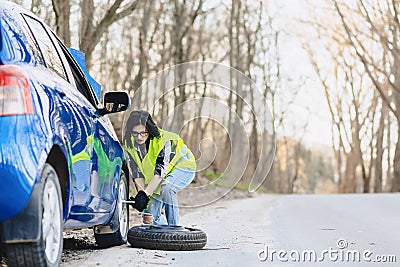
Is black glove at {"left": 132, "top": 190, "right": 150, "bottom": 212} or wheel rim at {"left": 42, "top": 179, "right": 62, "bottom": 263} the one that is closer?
wheel rim at {"left": 42, "top": 179, "right": 62, "bottom": 263}

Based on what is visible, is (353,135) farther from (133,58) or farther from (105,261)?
(105,261)

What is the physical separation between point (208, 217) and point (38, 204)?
27.0 ft

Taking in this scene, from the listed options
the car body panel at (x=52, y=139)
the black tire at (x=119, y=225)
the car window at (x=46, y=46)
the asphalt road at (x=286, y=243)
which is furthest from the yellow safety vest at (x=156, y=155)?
the car window at (x=46, y=46)

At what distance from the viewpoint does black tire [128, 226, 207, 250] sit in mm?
6941

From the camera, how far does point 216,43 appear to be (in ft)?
141

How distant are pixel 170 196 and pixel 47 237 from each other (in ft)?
9.85

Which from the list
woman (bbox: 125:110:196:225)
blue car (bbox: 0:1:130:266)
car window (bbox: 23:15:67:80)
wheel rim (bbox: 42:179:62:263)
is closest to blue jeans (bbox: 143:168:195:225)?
woman (bbox: 125:110:196:225)

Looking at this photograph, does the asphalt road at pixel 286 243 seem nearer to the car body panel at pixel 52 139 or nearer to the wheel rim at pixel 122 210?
the wheel rim at pixel 122 210

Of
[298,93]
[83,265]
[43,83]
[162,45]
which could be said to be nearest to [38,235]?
[43,83]

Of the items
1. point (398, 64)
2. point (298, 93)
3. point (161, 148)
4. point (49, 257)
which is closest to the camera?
point (49, 257)

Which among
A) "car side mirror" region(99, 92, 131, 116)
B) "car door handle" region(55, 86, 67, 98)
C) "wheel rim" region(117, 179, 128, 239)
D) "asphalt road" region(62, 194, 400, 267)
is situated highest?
"car side mirror" region(99, 92, 131, 116)

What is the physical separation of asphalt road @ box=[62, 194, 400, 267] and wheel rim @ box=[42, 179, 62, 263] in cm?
97

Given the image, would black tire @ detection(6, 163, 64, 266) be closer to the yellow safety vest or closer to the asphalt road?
the asphalt road

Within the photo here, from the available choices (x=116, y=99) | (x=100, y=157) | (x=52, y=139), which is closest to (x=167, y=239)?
(x=100, y=157)
